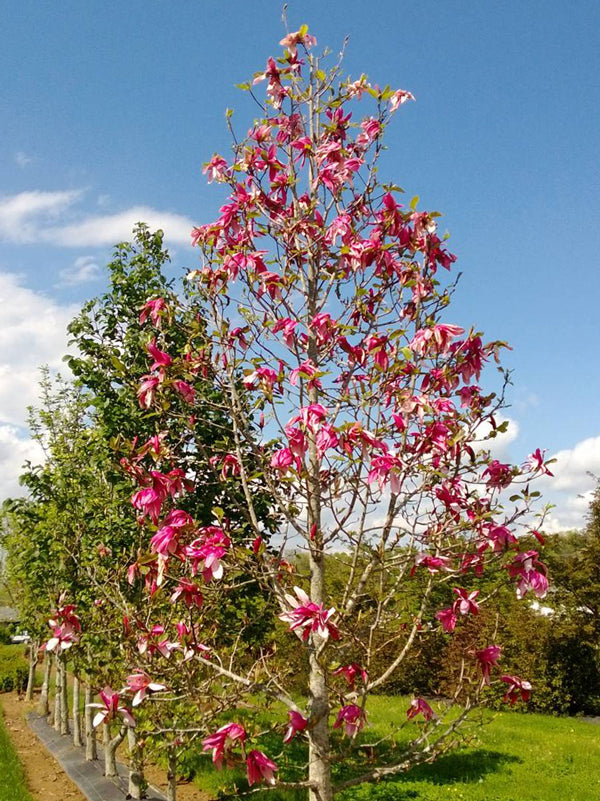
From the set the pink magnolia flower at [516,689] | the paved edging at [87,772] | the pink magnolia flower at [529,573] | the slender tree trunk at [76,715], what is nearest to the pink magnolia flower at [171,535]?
the pink magnolia flower at [529,573]

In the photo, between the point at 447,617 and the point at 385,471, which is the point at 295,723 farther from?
the point at 385,471

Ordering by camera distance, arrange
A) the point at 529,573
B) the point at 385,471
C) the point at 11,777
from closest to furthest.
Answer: the point at 385,471 < the point at 529,573 < the point at 11,777

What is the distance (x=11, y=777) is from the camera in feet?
36.0

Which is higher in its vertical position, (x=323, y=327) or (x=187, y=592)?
(x=323, y=327)

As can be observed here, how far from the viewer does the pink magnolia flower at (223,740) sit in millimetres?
2984

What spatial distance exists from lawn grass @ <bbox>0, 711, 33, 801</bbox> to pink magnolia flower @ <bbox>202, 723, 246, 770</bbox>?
29.2ft

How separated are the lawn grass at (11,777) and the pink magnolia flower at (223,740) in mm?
8886

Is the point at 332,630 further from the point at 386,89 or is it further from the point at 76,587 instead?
the point at 76,587

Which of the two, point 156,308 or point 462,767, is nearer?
point 156,308

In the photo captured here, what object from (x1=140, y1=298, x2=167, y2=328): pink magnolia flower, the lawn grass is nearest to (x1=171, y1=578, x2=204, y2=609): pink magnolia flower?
(x1=140, y1=298, x2=167, y2=328): pink magnolia flower

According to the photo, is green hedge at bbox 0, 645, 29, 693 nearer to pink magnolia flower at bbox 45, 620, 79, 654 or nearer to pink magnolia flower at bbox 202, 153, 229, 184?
pink magnolia flower at bbox 45, 620, 79, 654

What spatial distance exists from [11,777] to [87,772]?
4.30 ft

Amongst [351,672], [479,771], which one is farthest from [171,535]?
[479,771]

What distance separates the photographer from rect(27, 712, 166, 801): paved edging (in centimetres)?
957
